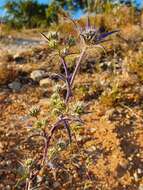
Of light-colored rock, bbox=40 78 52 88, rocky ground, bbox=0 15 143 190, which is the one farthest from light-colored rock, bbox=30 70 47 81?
light-colored rock, bbox=40 78 52 88

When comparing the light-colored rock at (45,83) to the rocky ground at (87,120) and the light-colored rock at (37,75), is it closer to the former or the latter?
the rocky ground at (87,120)

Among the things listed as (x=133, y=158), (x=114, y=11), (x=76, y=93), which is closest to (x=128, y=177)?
(x=133, y=158)

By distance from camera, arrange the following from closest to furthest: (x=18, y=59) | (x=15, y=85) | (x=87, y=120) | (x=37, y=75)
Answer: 1. (x=87, y=120)
2. (x=15, y=85)
3. (x=37, y=75)
4. (x=18, y=59)

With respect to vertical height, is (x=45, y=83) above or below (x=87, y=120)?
above

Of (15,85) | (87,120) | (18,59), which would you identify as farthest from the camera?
(18,59)

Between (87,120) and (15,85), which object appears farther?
(15,85)

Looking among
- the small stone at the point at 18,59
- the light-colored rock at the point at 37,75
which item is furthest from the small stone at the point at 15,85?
the small stone at the point at 18,59

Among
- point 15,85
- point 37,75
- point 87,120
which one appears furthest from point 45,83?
point 87,120

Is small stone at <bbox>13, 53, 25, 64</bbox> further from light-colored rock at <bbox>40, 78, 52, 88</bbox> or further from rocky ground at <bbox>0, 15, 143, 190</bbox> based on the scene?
light-colored rock at <bbox>40, 78, 52, 88</bbox>

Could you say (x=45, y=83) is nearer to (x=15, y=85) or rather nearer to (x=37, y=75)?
(x=37, y=75)
